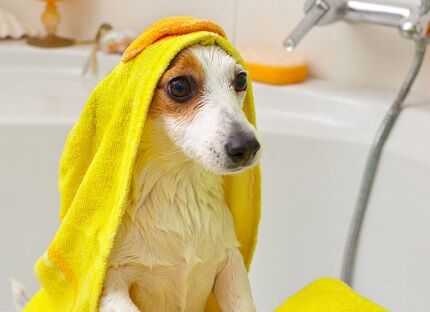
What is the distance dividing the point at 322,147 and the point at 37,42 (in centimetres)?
67

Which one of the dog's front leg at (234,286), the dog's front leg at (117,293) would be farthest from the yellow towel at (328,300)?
the dog's front leg at (117,293)

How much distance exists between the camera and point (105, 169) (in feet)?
1.98

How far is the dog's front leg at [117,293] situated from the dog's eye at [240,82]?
0.63ft

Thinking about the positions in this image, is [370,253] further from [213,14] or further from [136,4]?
[136,4]

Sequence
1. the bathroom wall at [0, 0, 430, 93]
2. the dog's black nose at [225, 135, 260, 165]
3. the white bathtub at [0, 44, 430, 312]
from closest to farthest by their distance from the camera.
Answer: the dog's black nose at [225, 135, 260, 165] < the white bathtub at [0, 44, 430, 312] < the bathroom wall at [0, 0, 430, 93]

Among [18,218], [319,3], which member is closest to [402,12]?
[319,3]

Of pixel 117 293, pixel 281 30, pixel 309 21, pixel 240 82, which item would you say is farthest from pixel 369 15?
pixel 117 293

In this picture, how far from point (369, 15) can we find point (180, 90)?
1.90 feet

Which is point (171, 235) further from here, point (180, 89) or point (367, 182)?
point (367, 182)

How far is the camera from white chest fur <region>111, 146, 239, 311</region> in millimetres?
600

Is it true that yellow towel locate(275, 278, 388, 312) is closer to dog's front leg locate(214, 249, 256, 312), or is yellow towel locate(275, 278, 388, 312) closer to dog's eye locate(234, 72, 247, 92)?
dog's front leg locate(214, 249, 256, 312)

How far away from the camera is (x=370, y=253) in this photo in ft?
3.27

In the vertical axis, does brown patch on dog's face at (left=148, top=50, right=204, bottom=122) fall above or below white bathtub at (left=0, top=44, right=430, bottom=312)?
above

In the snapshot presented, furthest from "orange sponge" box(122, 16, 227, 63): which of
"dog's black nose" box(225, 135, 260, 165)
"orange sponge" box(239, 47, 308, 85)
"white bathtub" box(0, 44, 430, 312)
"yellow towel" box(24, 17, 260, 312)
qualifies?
"orange sponge" box(239, 47, 308, 85)
